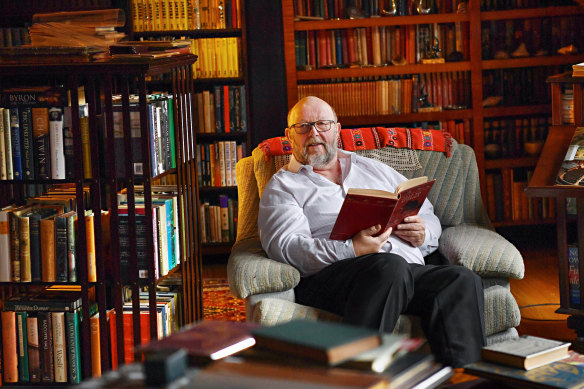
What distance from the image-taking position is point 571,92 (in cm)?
361

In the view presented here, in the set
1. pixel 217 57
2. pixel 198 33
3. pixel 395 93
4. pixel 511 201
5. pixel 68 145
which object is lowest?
pixel 511 201

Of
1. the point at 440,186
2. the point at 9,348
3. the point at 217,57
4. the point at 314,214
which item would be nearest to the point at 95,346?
the point at 9,348

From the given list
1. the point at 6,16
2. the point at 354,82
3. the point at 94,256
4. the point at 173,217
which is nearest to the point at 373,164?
the point at 173,217

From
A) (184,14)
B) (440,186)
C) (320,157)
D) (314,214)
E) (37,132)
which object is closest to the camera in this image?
(37,132)

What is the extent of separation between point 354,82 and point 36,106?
2.69 metres

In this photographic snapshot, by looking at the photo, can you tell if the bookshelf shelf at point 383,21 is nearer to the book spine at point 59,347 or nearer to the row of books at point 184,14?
the row of books at point 184,14

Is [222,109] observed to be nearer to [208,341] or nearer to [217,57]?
[217,57]

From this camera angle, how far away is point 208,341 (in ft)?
5.62

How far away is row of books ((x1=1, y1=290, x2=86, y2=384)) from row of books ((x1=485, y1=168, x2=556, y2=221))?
3.05 meters

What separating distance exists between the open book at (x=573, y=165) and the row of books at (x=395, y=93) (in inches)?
77.5

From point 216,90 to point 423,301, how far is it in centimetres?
282

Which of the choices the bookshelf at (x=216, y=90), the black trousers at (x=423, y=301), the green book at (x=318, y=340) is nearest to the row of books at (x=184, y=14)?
the bookshelf at (x=216, y=90)

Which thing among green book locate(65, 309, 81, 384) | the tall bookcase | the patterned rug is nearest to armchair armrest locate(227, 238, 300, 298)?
green book locate(65, 309, 81, 384)

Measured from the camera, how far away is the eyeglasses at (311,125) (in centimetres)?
329
